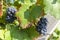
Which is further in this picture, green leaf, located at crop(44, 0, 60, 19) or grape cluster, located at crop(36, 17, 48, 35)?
grape cluster, located at crop(36, 17, 48, 35)

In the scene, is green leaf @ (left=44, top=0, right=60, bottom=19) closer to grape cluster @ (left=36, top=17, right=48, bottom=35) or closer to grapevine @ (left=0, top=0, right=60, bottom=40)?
grapevine @ (left=0, top=0, right=60, bottom=40)

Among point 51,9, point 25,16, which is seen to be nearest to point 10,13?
point 25,16

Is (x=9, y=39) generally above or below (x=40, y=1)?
below

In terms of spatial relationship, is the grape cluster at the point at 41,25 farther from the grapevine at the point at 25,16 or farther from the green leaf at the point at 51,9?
the green leaf at the point at 51,9

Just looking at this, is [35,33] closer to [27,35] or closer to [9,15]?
[27,35]

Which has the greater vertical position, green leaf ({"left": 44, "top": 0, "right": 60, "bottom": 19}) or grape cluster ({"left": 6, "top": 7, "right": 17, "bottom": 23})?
grape cluster ({"left": 6, "top": 7, "right": 17, "bottom": 23})

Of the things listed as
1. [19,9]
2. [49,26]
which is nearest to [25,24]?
[19,9]

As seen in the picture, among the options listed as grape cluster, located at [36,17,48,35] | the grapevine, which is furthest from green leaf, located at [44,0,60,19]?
grape cluster, located at [36,17,48,35]

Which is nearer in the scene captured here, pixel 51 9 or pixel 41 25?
pixel 51 9

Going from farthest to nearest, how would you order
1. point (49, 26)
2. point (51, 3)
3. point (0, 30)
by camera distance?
1. point (49, 26)
2. point (0, 30)
3. point (51, 3)

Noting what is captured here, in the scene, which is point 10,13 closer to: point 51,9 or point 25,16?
point 25,16

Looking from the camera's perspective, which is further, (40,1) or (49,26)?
(49,26)
